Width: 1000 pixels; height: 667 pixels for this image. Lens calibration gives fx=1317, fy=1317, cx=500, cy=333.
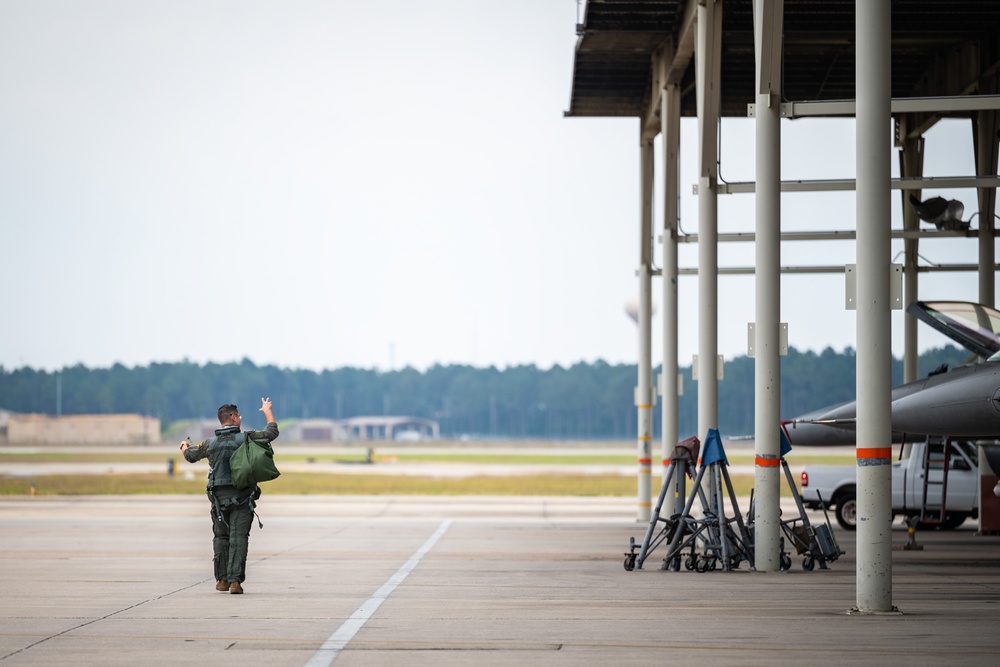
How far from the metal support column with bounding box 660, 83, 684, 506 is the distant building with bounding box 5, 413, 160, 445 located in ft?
367

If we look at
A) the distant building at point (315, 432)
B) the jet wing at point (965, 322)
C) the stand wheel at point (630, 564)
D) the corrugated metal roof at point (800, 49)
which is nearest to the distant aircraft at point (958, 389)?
the jet wing at point (965, 322)

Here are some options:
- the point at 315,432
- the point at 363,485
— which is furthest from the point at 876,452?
the point at 315,432

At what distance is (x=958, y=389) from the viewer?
600 inches

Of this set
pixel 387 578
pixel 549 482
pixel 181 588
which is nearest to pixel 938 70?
pixel 387 578

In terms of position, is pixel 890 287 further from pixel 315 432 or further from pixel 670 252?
pixel 315 432

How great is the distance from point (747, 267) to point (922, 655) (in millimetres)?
18079

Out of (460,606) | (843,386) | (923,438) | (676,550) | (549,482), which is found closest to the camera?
(460,606)

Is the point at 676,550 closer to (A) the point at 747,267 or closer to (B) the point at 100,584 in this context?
(B) the point at 100,584

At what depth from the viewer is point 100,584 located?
14055 mm

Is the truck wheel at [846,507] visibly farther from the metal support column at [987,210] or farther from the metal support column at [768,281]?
the metal support column at [768,281]

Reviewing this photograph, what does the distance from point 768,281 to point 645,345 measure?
12421 mm

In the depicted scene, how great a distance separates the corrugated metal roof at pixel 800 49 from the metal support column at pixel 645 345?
2.27 m

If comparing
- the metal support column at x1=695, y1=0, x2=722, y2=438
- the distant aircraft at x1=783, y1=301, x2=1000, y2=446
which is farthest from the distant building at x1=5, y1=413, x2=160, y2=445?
the distant aircraft at x1=783, y1=301, x2=1000, y2=446

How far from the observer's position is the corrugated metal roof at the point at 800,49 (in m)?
22.7
